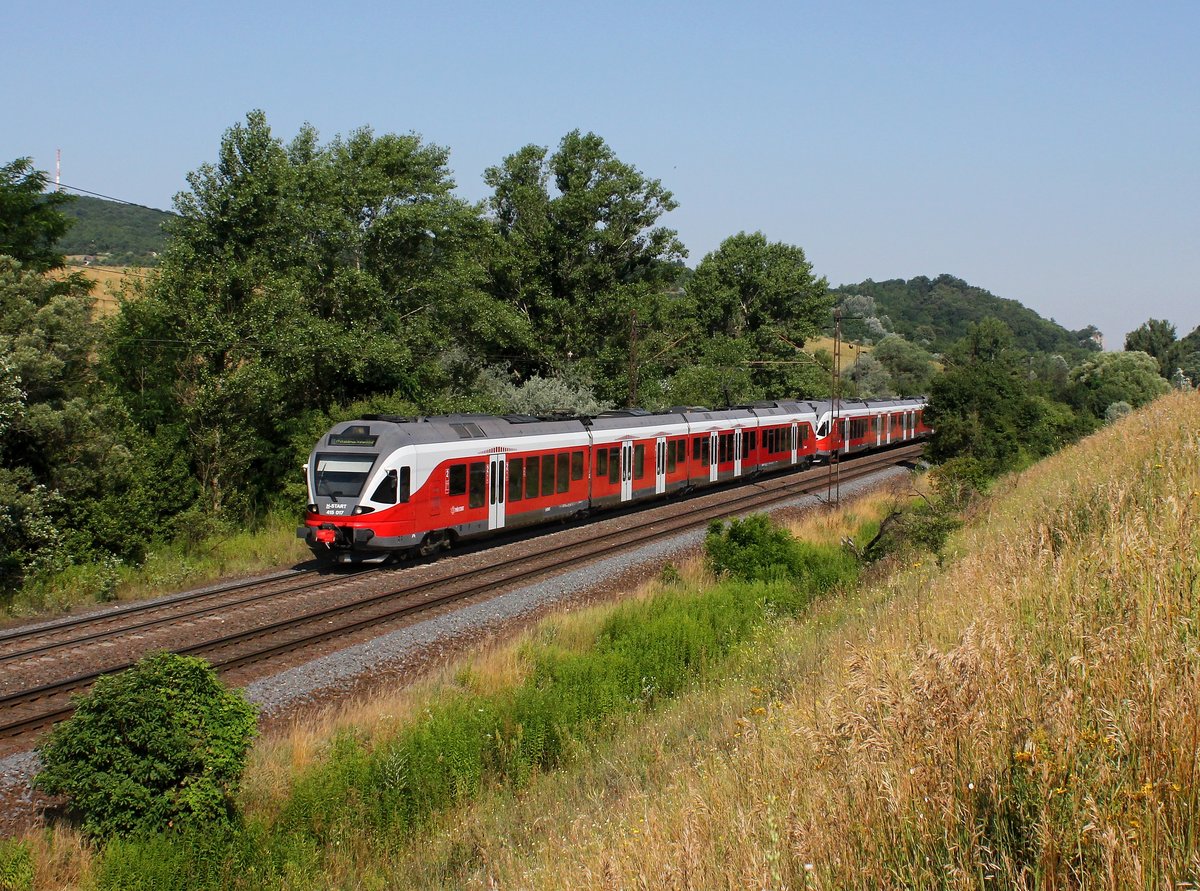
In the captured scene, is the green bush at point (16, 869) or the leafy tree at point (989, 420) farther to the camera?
the leafy tree at point (989, 420)

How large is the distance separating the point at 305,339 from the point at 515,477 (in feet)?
26.1

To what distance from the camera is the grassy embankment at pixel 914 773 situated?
12.4 ft

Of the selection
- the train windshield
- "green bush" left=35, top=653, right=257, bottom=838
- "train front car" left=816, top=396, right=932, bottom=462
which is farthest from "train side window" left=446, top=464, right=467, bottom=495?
"train front car" left=816, top=396, right=932, bottom=462

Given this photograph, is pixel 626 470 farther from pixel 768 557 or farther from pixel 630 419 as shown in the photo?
pixel 768 557

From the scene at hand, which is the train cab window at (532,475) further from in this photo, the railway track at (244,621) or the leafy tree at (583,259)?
the leafy tree at (583,259)

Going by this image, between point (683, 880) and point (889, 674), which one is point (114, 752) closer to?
point (683, 880)

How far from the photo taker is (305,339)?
26.3m

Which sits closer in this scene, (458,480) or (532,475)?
(458,480)

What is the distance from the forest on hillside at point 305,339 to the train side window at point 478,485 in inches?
243

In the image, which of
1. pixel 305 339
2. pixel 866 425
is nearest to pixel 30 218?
pixel 305 339

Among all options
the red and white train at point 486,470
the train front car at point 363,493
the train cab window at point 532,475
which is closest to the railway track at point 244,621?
the train front car at point 363,493

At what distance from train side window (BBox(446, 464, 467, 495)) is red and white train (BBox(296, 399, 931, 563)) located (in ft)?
0.09

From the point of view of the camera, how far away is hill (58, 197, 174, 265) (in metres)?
99.9

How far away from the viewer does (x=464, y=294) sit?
106ft
